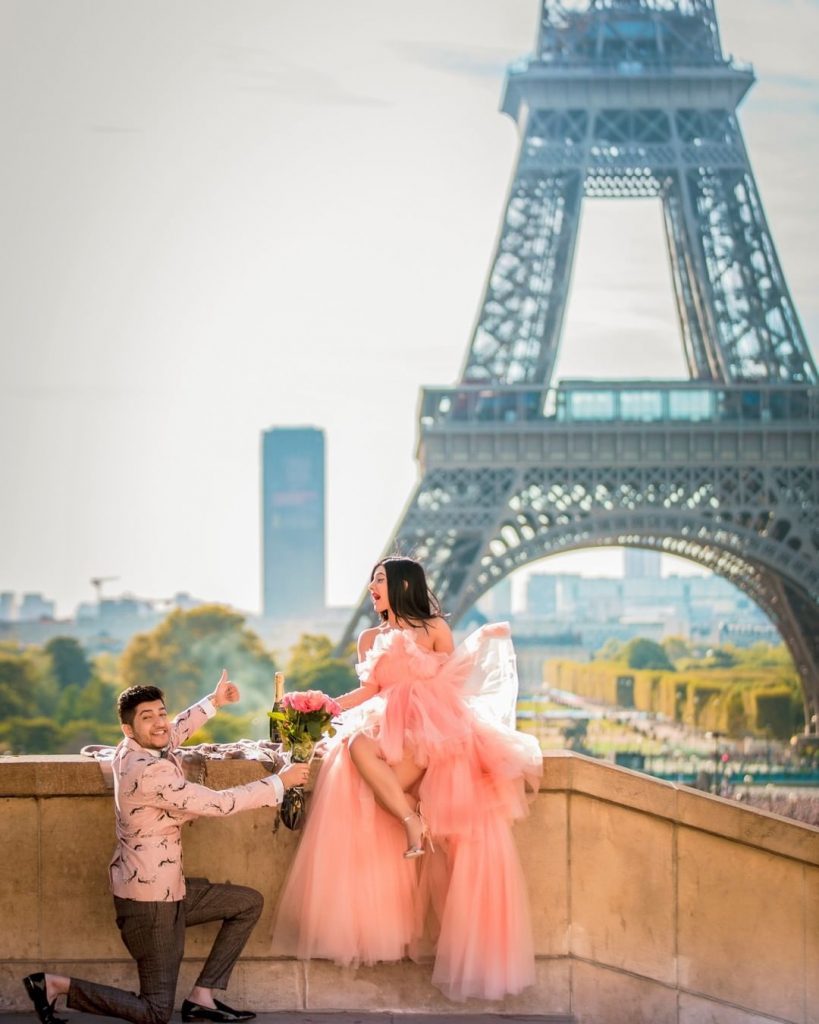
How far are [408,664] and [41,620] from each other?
128 meters

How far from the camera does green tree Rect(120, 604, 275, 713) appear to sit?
234 ft

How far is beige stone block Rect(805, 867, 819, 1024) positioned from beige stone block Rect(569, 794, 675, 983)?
628 mm

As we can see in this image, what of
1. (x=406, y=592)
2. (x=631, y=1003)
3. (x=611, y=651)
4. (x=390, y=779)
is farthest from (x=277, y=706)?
(x=611, y=651)

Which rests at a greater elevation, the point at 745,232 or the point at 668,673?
the point at 745,232

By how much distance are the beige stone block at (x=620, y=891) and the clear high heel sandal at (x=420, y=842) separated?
2.50 feet

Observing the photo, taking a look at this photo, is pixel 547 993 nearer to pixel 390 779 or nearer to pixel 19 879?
pixel 390 779

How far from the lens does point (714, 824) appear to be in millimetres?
8008

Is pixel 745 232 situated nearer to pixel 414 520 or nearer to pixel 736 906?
pixel 414 520

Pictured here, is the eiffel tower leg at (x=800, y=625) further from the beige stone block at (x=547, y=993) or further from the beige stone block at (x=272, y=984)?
the beige stone block at (x=272, y=984)

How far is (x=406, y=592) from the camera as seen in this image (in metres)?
7.99

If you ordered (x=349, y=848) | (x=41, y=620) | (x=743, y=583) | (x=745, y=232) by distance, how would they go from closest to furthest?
(x=349, y=848)
(x=745, y=232)
(x=743, y=583)
(x=41, y=620)

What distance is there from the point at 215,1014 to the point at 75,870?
3.03 ft

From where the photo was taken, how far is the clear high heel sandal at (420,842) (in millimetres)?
7398

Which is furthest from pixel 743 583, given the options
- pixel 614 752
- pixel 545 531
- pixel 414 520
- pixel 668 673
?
pixel 668 673
